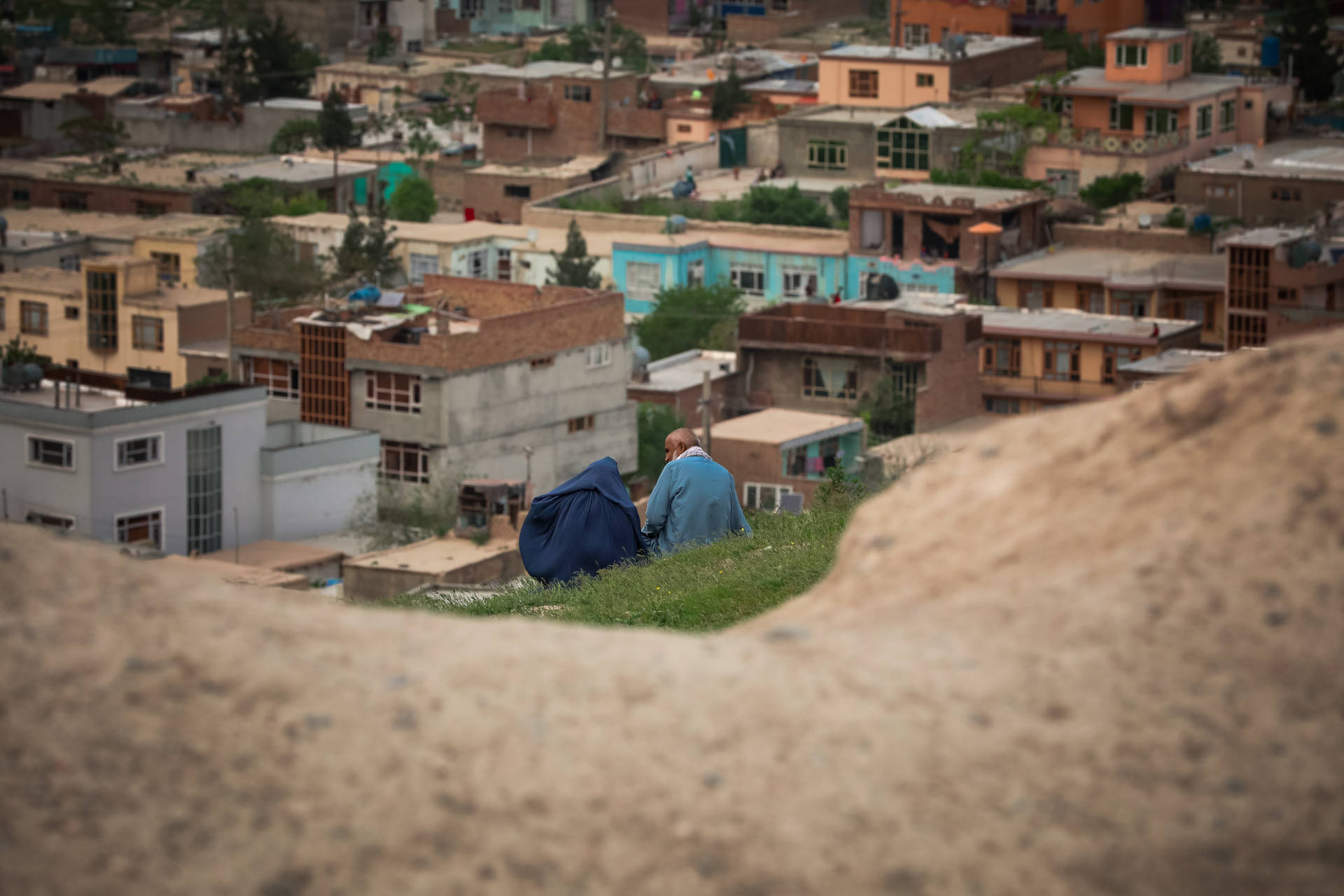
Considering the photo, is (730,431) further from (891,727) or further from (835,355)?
(891,727)

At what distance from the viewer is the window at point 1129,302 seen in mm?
40656

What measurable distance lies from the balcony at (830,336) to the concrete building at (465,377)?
9.48 feet

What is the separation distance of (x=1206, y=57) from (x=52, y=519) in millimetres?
39057

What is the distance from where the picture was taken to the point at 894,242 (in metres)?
45.2

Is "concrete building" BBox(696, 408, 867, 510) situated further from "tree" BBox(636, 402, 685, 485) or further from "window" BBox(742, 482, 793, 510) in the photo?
"tree" BBox(636, 402, 685, 485)

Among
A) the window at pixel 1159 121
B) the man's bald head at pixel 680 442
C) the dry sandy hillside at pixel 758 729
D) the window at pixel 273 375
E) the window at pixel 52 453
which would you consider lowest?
the window at pixel 52 453

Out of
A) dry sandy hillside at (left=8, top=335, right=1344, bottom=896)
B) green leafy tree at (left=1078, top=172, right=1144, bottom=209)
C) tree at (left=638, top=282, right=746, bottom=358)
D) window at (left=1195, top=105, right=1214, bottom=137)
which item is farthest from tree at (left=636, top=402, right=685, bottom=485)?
dry sandy hillside at (left=8, top=335, right=1344, bottom=896)

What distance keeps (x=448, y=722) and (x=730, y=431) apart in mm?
30614

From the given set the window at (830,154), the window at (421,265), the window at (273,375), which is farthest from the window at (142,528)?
the window at (830,154)

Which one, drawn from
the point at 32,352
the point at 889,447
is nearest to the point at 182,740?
the point at 889,447

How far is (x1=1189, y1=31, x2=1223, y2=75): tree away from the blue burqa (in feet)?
158

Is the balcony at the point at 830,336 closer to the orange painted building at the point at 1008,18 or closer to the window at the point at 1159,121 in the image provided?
the window at the point at 1159,121

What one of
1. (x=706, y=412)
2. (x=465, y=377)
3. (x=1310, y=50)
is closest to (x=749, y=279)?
(x=465, y=377)

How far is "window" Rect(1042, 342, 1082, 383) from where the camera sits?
3791cm
